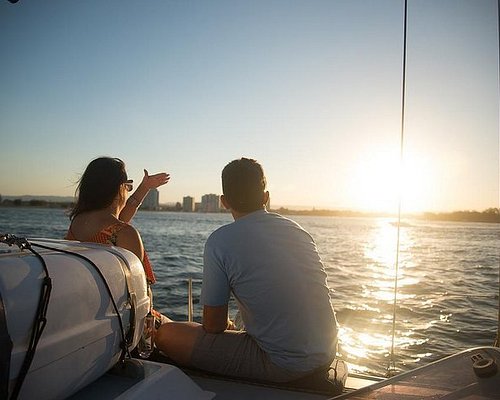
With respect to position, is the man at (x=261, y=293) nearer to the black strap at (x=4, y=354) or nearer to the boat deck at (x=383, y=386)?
the boat deck at (x=383, y=386)

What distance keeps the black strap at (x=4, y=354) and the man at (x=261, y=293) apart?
36.3 inches

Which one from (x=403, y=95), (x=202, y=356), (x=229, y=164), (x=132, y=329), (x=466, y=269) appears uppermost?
(x=403, y=95)

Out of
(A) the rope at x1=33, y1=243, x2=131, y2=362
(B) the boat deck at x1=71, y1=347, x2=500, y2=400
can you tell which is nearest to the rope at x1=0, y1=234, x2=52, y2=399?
(A) the rope at x1=33, y1=243, x2=131, y2=362

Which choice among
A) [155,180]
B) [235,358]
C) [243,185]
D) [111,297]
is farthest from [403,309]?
[111,297]

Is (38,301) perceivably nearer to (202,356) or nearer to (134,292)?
(134,292)

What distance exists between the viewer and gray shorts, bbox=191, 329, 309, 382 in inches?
76.5

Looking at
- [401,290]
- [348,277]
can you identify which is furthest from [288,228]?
[348,277]

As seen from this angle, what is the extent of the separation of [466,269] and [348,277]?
202 inches

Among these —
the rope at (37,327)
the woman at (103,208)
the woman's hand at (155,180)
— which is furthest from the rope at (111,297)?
the woman's hand at (155,180)

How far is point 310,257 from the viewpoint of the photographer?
1910 mm

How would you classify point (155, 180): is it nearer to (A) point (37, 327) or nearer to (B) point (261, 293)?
(B) point (261, 293)

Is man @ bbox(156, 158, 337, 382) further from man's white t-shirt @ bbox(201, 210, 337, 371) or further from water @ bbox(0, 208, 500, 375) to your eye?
water @ bbox(0, 208, 500, 375)

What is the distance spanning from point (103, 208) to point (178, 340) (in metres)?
0.83

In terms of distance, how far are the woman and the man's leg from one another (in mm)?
291
